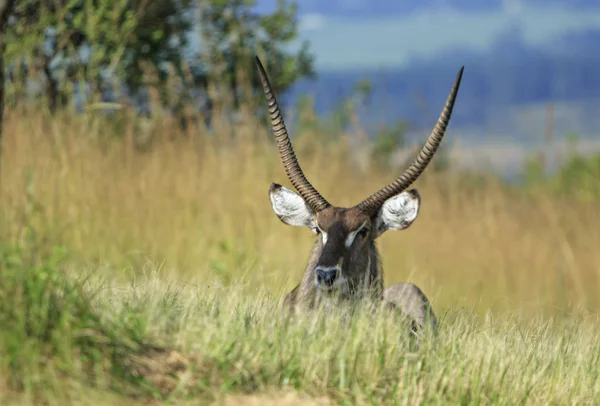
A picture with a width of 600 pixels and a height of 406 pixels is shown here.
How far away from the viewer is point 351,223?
19.4 ft

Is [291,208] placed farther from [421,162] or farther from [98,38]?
[98,38]

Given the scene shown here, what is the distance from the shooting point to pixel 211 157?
33.1 ft

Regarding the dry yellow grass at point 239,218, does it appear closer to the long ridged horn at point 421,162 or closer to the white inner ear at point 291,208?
the white inner ear at point 291,208

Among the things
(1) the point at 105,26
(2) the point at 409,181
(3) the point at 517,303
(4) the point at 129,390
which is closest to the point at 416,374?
(4) the point at 129,390

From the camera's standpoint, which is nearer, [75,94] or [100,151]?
[100,151]

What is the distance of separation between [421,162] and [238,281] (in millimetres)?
1546

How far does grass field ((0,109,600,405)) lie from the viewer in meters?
3.84

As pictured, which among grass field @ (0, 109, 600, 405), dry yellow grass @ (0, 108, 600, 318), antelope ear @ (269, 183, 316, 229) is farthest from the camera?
dry yellow grass @ (0, 108, 600, 318)

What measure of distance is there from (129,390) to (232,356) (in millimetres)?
541

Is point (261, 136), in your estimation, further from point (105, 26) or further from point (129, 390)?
point (129, 390)

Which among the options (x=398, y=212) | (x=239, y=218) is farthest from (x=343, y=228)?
(x=239, y=218)

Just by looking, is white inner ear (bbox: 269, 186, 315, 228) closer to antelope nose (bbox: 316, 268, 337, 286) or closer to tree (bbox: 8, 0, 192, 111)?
antelope nose (bbox: 316, 268, 337, 286)

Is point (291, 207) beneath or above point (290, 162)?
beneath

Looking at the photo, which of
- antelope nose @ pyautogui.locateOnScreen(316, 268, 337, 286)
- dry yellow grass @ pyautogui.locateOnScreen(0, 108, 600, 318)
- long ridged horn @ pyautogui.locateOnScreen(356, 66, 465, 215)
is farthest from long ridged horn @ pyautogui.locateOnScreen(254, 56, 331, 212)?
dry yellow grass @ pyautogui.locateOnScreen(0, 108, 600, 318)
